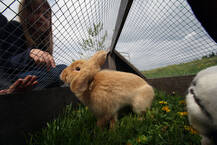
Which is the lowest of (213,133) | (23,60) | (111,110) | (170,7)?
(213,133)

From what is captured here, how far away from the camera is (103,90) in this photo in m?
1.48

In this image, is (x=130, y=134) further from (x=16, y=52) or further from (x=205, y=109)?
(x=16, y=52)

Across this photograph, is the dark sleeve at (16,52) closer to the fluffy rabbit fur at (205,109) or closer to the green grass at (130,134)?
the green grass at (130,134)

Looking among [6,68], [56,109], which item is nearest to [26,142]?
[56,109]

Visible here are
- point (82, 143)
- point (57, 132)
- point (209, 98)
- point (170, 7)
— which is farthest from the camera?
point (170, 7)

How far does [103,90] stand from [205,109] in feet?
3.40

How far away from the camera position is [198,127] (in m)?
1.03

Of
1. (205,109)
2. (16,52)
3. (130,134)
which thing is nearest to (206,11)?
(205,109)

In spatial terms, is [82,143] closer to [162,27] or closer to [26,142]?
[26,142]

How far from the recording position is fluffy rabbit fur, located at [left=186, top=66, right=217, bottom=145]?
2.79ft

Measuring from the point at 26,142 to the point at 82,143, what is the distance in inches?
20.8

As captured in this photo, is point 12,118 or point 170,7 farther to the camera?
point 170,7

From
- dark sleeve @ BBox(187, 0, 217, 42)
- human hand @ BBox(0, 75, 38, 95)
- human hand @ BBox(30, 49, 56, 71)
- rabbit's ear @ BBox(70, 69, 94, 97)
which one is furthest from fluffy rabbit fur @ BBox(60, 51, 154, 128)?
dark sleeve @ BBox(187, 0, 217, 42)

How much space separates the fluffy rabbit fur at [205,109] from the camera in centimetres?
85
